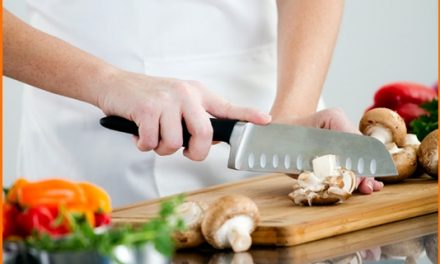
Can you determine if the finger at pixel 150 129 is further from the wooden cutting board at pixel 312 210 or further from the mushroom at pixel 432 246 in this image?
the mushroom at pixel 432 246

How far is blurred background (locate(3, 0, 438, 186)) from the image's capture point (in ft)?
12.0

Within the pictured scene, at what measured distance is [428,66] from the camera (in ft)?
12.6

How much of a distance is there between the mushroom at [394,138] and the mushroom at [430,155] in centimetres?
2

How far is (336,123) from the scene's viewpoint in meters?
1.66

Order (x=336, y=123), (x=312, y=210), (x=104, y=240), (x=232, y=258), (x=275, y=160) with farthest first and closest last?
1. (x=336, y=123)
2. (x=275, y=160)
3. (x=312, y=210)
4. (x=232, y=258)
5. (x=104, y=240)

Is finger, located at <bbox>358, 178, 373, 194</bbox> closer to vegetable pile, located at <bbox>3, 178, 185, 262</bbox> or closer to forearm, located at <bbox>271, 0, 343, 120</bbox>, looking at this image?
forearm, located at <bbox>271, 0, 343, 120</bbox>

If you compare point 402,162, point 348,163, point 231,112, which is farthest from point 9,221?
point 402,162

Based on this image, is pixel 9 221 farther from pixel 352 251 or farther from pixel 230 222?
pixel 352 251

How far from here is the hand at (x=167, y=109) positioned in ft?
4.77

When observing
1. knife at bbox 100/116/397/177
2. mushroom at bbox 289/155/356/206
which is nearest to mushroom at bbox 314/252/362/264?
mushroom at bbox 289/155/356/206

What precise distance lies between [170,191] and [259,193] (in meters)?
0.23

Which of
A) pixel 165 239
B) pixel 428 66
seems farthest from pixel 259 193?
pixel 428 66

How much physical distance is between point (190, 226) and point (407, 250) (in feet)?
0.96

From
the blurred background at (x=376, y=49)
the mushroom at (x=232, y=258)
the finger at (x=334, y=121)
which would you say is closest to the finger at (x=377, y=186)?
the finger at (x=334, y=121)
